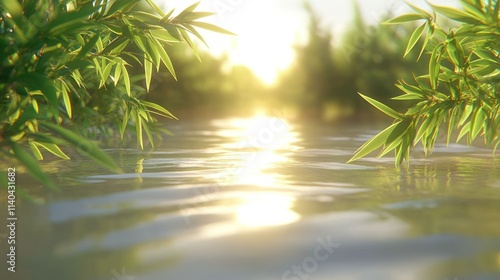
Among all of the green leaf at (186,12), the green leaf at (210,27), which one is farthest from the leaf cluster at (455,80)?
the green leaf at (186,12)

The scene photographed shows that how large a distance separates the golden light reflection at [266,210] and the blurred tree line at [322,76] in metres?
6.07

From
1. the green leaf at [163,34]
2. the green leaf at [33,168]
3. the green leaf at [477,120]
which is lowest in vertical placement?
the green leaf at [33,168]

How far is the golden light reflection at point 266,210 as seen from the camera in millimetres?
1668

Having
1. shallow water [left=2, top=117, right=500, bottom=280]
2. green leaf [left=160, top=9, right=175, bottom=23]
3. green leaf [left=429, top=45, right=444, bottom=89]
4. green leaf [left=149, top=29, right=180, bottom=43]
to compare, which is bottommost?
shallow water [left=2, top=117, right=500, bottom=280]

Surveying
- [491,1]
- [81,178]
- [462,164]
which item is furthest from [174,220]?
[462,164]

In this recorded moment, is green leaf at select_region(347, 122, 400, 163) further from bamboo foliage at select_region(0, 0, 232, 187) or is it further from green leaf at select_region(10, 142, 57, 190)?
green leaf at select_region(10, 142, 57, 190)

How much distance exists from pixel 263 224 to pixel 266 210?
18cm

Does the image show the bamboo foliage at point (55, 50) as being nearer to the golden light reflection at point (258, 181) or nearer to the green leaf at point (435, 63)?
the golden light reflection at point (258, 181)

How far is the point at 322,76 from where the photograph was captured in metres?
8.95

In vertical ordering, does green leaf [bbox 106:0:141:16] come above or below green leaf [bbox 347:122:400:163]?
above

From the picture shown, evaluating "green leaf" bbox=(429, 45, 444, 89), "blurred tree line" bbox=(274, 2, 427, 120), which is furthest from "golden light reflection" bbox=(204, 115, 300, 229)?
"blurred tree line" bbox=(274, 2, 427, 120)

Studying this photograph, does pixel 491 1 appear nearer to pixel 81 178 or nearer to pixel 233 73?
pixel 81 178

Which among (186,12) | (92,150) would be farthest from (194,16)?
(92,150)

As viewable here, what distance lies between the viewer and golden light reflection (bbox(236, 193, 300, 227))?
1668mm
